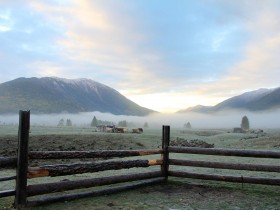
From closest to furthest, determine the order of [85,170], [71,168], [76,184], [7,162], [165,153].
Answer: [7,162] < [71,168] < [76,184] < [85,170] < [165,153]

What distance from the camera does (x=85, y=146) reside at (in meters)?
21.6

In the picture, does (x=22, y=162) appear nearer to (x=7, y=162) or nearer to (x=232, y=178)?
(x=7, y=162)

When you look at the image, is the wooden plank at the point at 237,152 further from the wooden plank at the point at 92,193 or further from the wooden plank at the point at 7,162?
the wooden plank at the point at 7,162

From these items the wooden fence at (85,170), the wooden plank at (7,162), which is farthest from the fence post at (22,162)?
the wooden plank at (7,162)

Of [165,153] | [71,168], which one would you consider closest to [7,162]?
[71,168]

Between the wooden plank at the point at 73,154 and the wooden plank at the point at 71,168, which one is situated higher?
the wooden plank at the point at 73,154

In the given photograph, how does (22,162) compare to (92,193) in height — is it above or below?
above

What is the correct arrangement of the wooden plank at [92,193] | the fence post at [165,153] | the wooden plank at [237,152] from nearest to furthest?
the wooden plank at [92,193] < the wooden plank at [237,152] < the fence post at [165,153]

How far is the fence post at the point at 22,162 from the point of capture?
288 inches

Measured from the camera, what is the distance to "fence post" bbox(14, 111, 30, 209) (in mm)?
7305

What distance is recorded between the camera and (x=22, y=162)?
7.39m

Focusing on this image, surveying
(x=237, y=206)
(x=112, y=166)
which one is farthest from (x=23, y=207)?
(x=237, y=206)

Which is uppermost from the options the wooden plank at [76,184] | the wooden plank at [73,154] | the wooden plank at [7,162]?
the wooden plank at [73,154]

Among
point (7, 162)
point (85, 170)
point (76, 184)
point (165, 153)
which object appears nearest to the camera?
point (7, 162)
